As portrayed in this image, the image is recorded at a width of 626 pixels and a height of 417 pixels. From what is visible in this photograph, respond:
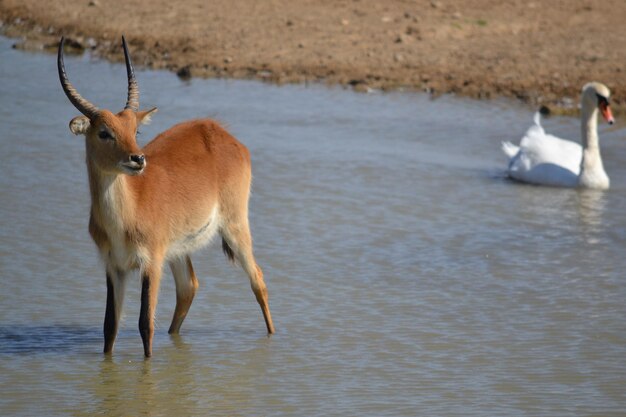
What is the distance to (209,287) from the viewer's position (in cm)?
780

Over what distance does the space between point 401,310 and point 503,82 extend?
23.7 feet

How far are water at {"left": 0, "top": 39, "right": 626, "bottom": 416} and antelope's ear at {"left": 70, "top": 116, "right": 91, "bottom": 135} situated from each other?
1.24 m

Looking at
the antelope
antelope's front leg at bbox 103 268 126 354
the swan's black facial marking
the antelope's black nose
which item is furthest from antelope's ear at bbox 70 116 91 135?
the swan's black facial marking

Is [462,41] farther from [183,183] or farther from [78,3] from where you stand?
[183,183]

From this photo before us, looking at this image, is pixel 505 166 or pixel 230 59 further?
pixel 230 59

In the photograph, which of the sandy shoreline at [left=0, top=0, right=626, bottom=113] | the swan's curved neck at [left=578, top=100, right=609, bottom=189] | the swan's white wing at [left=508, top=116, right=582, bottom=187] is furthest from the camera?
the sandy shoreline at [left=0, top=0, right=626, bottom=113]

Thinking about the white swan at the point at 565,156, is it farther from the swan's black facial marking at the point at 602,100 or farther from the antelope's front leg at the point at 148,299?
the antelope's front leg at the point at 148,299

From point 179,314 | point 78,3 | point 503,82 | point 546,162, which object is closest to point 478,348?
point 179,314

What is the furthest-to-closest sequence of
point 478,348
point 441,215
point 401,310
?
point 441,215, point 401,310, point 478,348

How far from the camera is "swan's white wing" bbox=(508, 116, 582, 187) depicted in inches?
437

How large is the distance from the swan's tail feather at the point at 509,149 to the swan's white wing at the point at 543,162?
128 mm

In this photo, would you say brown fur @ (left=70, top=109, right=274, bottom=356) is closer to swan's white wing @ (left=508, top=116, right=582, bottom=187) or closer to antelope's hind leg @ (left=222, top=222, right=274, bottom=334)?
antelope's hind leg @ (left=222, top=222, right=274, bottom=334)

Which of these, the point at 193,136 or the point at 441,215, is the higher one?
the point at 193,136

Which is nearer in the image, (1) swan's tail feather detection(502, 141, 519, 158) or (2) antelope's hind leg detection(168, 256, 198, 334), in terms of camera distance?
(2) antelope's hind leg detection(168, 256, 198, 334)
